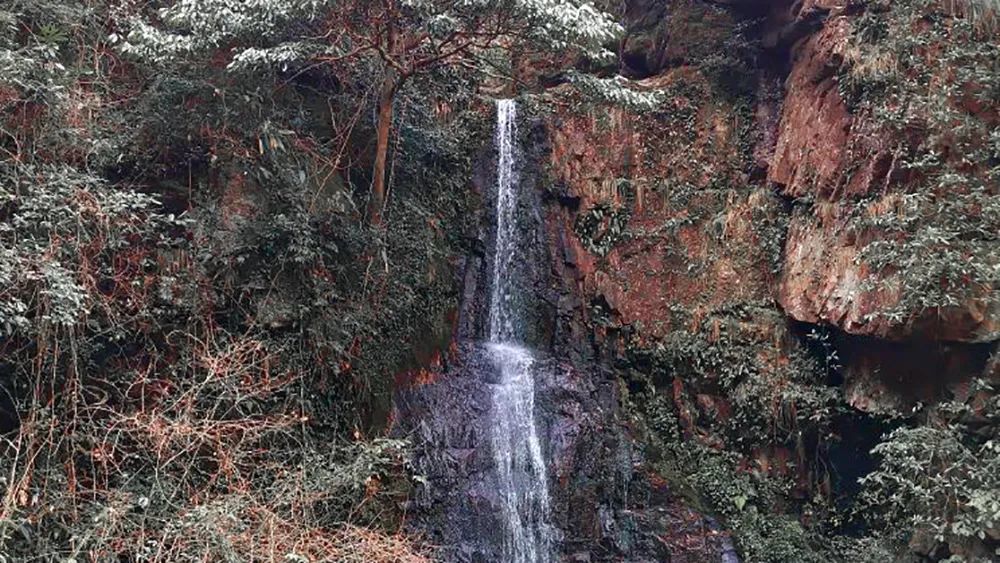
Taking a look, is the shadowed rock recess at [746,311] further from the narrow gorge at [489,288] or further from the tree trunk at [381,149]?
the tree trunk at [381,149]

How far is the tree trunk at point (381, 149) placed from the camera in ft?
26.9

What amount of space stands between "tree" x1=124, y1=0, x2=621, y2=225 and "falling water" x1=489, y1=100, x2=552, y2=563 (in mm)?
2725

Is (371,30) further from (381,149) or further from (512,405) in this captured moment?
(512,405)

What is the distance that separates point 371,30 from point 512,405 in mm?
4749

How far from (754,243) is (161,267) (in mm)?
7733

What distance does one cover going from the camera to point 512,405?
30.1 feet

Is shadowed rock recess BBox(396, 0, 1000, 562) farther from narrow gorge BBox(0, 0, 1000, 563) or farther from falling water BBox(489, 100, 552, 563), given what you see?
falling water BBox(489, 100, 552, 563)

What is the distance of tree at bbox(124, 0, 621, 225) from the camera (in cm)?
→ 715

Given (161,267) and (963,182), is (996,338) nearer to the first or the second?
(963,182)

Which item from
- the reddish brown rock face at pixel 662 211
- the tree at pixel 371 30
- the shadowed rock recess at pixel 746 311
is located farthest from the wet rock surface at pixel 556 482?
the tree at pixel 371 30

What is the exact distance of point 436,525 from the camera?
25.6ft

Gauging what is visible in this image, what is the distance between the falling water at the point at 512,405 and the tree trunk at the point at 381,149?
2.66 metres

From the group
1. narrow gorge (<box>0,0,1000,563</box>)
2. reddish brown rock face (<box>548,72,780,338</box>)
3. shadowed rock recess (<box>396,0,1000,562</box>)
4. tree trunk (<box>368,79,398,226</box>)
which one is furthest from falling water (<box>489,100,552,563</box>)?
tree trunk (<box>368,79,398,226</box>)

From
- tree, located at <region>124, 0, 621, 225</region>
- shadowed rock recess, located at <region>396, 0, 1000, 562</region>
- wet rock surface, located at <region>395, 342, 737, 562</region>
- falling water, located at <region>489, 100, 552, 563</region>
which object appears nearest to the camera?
tree, located at <region>124, 0, 621, 225</region>
